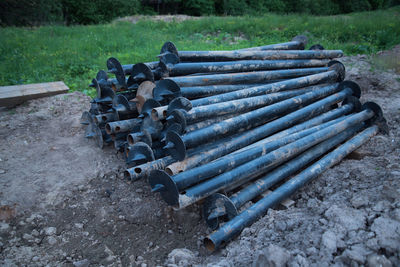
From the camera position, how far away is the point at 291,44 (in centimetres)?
620

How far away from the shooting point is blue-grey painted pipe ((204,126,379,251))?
269cm

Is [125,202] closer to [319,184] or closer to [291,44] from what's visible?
[319,184]

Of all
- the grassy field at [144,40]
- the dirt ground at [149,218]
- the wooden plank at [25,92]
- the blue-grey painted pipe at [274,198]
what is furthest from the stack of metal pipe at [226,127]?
the grassy field at [144,40]

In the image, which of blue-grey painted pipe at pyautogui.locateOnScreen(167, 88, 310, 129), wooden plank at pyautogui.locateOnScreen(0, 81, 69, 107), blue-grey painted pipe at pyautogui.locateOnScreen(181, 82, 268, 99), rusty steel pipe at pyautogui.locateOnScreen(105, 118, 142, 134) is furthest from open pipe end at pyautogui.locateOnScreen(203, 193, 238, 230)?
wooden plank at pyautogui.locateOnScreen(0, 81, 69, 107)

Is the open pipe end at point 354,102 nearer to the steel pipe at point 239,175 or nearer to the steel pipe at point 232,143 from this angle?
the steel pipe at point 232,143

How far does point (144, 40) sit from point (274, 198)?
30.6ft

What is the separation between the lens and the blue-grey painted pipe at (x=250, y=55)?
14.4 feet

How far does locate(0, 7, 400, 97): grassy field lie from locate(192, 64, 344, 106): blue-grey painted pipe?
3902 mm

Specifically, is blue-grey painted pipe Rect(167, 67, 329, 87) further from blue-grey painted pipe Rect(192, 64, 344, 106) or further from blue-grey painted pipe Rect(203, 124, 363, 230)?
blue-grey painted pipe Rect(203, 124, 363, 230)

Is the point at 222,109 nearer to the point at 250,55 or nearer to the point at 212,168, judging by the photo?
the point at 212,168

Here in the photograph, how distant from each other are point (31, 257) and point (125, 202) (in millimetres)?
1117

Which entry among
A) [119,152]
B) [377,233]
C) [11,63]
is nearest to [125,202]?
[119,152]

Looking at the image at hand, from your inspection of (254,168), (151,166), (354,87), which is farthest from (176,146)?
(354,87)

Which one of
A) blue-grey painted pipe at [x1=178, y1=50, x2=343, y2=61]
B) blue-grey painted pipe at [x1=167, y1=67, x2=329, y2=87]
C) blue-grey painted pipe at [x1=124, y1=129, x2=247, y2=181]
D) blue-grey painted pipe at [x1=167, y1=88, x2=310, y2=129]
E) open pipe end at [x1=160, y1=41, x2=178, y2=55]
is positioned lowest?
blue-grey painted pipe at [x1=124, y1=129, x2=247, y2=181]
